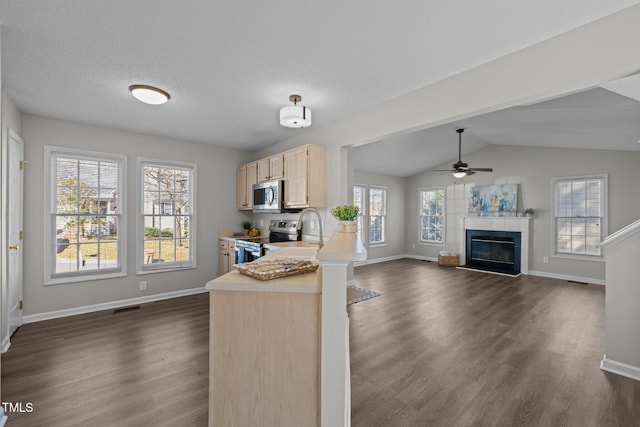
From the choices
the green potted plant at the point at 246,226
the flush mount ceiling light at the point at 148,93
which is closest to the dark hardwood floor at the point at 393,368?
the green potted plant at the point at 246,226

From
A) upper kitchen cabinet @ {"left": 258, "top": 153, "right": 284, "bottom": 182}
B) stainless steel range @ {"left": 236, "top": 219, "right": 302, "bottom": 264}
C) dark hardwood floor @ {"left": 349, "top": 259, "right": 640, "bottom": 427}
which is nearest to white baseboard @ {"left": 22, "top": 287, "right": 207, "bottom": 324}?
stainless steel range @ {"left": 236, "top": 219, "right": 302, "bottom": 264}

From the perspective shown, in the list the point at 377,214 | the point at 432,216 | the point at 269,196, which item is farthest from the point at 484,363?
the point at 432,216

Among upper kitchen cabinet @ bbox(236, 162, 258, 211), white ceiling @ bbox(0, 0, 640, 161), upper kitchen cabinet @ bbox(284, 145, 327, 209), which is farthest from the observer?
upper kitchen cabinet @ bbox(236, 162, 258, 211)

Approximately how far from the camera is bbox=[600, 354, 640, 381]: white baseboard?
2.28 m

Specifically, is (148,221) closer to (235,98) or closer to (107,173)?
(107,173)

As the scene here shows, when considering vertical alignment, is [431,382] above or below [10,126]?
below

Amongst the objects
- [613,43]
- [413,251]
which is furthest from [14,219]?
[413,251]

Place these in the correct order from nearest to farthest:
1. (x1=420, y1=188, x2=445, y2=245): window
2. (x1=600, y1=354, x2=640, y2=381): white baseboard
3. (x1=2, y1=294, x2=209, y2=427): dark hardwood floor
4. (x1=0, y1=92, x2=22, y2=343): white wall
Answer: (x1=2, y1=294, x2=209, y2=427): dark hardwood floor < (x1=600, y1=354, x2=640, y2=381): white baseboard < (x1=0, y1=92, x2=22, y2=343): white wall < (x1=420, y1=188, x2=445, y2=245): window

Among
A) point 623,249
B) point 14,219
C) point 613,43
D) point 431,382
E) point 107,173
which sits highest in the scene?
point 613,43

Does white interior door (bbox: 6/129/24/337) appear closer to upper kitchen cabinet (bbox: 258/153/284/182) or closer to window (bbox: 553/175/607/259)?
upper kitchen cabinet (bbox: 258/153/284/182)

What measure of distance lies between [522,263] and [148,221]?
25.0 ft

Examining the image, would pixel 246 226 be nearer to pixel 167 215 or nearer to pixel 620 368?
pixel 167 215

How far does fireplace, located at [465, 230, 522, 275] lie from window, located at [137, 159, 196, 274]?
6556 mm

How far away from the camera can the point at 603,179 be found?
5488 mm
